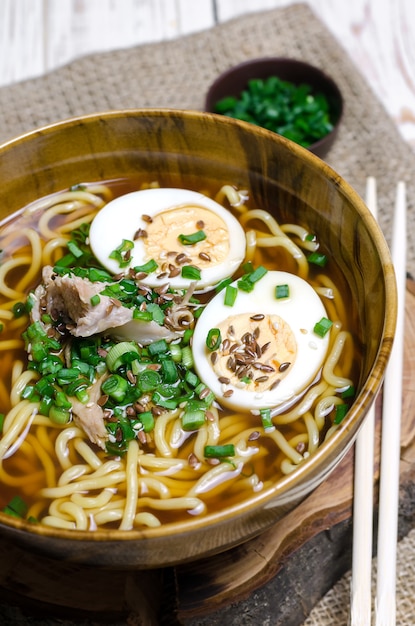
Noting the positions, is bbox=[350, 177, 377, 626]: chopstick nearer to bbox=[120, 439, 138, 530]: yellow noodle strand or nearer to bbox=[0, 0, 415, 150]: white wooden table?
bbox=[120, 439, 138, 530]: yellow noodle strand

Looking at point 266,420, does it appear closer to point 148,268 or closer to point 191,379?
point 191,379

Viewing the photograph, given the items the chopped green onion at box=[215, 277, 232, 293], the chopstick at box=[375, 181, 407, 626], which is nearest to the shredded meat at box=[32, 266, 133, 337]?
the chopped green onion at box=[215, 277, 232, 293]

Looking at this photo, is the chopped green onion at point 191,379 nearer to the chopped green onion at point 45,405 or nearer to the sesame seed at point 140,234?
the chopped green onion at point 45,405

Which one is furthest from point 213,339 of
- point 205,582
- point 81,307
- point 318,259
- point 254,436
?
point 205,582

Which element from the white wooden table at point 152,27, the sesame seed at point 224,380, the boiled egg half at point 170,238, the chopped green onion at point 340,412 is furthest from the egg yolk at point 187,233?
the white wooden table at point 152,27

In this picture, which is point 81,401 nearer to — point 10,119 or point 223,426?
point 223,426

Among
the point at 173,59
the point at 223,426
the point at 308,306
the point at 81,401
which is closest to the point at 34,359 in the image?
the point at 81,401
